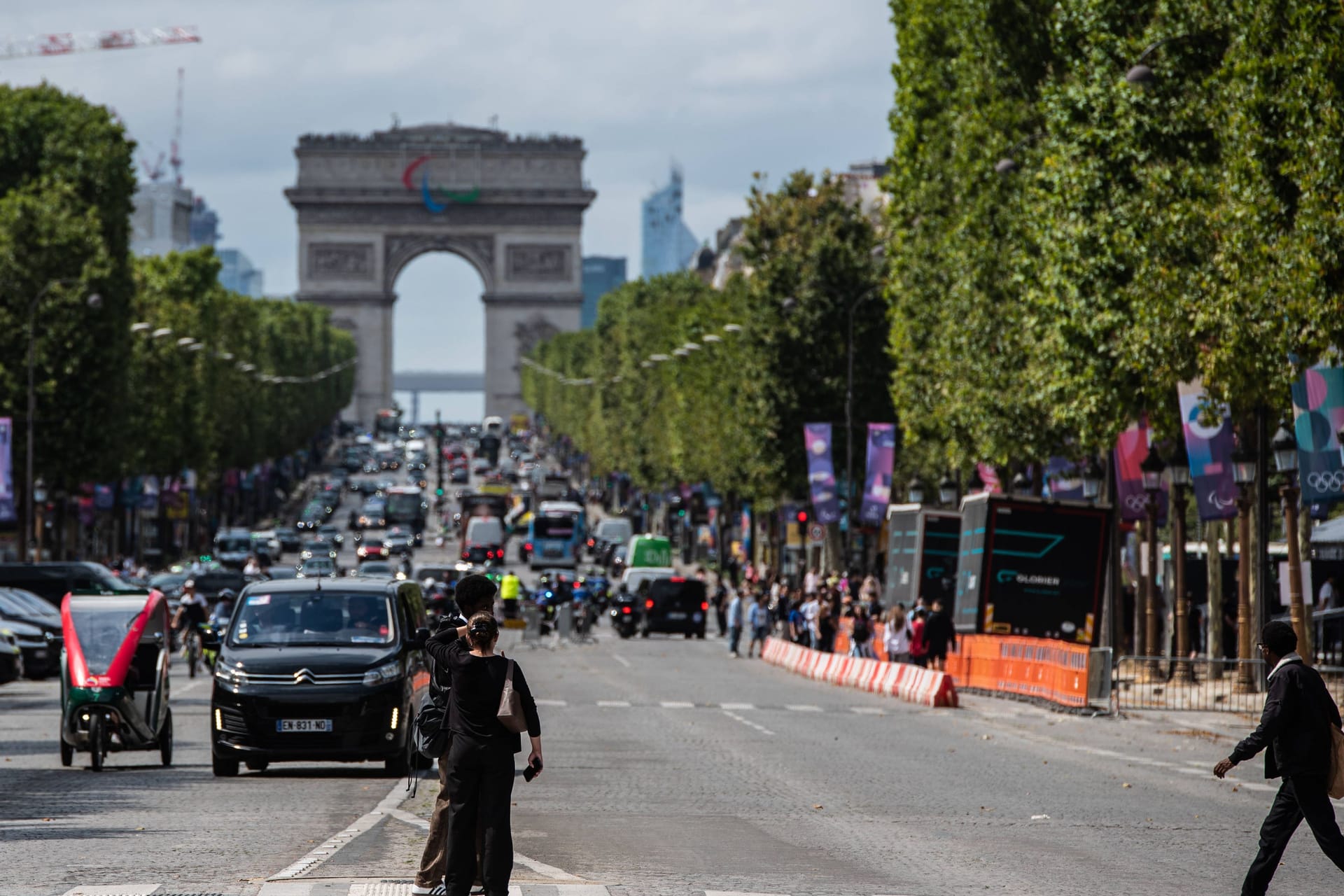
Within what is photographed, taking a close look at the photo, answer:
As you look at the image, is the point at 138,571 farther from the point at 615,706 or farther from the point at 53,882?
the point at 53,882

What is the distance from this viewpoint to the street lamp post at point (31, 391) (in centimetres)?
5609

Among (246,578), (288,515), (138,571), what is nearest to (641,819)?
(246,578)

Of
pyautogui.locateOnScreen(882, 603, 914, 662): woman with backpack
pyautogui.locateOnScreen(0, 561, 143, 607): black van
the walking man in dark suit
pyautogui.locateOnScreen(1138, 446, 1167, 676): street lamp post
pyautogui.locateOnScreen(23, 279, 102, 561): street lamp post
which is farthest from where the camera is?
pyautogui.locateOnScreen(23, 279, 102, 561): street lamp post

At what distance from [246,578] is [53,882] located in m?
41.1

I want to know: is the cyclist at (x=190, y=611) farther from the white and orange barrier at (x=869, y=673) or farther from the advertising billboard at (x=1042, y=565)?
the advertising billboard at (x=1042, y=565)

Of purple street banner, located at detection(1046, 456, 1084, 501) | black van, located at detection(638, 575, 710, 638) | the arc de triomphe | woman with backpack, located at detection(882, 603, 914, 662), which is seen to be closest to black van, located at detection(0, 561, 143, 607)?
woman with backpack, located at detection(882, 603, 914, 662)

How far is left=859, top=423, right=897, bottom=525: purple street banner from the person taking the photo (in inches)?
2146

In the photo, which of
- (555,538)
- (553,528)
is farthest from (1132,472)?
(553,528)

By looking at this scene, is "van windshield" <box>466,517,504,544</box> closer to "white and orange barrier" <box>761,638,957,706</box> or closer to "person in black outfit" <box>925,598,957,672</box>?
"white and orange barrier" <box>761,638,957,706</box>

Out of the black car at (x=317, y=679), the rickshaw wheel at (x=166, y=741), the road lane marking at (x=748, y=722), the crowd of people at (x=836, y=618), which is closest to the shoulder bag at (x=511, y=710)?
the black car at (x=317, y=679)

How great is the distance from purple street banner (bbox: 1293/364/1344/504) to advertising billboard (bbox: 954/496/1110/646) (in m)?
7.84

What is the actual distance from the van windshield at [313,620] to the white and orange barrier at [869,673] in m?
15.2

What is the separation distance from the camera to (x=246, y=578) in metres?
52.9

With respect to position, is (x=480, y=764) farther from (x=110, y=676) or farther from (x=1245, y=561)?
(x=1245, y=561)
